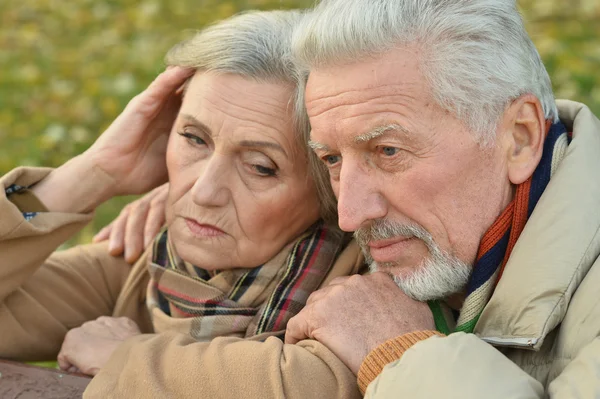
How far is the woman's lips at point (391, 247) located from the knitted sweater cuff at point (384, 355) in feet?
1.12

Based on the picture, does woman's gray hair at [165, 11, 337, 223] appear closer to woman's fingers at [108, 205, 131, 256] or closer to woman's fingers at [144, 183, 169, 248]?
woman's fingers at [144, 183, 169, 248]

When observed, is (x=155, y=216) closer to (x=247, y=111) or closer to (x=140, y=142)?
(x=140, y=142)

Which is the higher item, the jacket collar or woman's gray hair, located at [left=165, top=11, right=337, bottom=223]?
woman's gray hair, located at [left=165, top=11, right=337, bottom=223]

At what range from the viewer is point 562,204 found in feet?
9.07

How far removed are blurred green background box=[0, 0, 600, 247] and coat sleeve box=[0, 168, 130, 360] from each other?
2351 millimetres

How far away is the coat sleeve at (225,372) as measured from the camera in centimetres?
275

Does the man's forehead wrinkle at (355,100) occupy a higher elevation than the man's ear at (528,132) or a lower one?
higher

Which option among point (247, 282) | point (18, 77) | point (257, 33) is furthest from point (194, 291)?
point (18, 77)

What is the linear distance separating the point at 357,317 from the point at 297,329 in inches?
9.1

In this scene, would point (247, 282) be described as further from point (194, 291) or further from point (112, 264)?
point (112, 264)

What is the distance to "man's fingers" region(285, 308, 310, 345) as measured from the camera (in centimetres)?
301

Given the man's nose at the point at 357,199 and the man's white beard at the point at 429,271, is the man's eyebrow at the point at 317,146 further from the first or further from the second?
the man's white beard at the point at 429,271


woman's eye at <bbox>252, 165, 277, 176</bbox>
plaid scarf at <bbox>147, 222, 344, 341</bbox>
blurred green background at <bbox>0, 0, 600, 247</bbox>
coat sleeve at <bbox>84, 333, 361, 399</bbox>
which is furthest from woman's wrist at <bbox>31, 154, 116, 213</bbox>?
blurred green background at <bbox>0, 0, 600, 247</bbox>

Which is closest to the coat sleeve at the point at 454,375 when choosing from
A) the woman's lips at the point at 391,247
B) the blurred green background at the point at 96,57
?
the woman's lips at the point at 391,247
